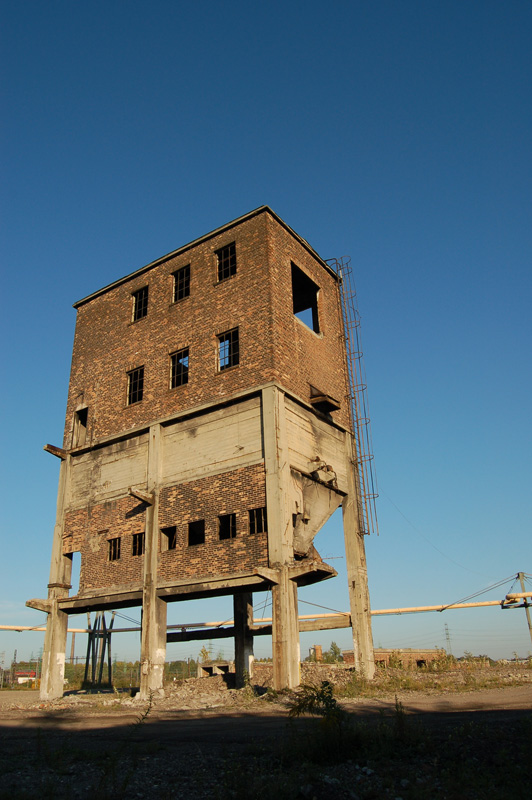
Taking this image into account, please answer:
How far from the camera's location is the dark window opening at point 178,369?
2252cm

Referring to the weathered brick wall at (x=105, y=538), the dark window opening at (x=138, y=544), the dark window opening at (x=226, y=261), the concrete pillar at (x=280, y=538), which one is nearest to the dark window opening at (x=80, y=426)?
the weathered brick wall at (x=105, y=538)

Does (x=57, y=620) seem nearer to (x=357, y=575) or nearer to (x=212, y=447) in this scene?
(x=212, y=447)

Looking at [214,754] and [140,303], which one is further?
[140,303]

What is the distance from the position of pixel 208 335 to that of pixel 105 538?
807 centimetres

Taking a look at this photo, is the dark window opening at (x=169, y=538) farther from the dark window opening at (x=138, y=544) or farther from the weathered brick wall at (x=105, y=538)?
the weathered brick wall at (x=105, y=538)

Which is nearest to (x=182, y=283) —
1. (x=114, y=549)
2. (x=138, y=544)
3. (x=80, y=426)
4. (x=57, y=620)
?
(x=80, y=426)

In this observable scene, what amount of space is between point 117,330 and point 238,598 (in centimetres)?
1170

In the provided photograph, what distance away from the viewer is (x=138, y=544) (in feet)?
69.6

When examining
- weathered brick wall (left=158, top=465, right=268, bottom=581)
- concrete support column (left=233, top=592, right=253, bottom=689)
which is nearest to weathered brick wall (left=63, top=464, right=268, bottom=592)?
weathered brick wall (left=158, top=465, right=268, bottom=581)

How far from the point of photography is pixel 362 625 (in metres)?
20.5

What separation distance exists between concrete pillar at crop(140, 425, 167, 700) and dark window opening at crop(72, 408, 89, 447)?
4614mm

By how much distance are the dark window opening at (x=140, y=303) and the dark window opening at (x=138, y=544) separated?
8739 millimetres

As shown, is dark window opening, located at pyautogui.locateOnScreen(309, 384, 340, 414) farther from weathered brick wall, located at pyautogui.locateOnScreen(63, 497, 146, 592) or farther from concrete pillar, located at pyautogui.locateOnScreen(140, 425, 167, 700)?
weathered brick wall, located at pyautogui.locateOnScreen(63, 497, 146, 592)

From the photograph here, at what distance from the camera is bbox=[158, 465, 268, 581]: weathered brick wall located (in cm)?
1830
